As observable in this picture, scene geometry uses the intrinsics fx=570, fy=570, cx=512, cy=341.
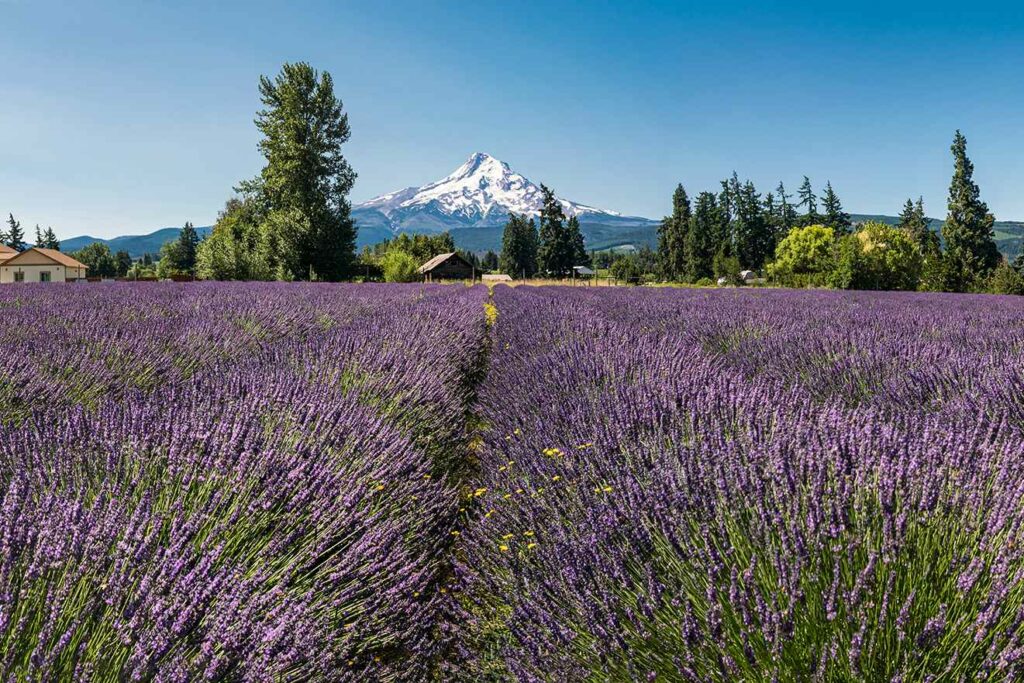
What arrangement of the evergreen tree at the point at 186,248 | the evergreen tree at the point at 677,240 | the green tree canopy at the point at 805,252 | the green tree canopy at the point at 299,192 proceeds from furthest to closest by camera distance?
the evergreen tree at the point at 186,248 < the evergreen tree at the point at 677,240 < the green tree canopy at the point at 805,252 < the green tree canopy at the point at 299,192

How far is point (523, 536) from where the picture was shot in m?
1.86

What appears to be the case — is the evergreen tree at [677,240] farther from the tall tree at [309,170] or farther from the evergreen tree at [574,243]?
the tall tree at [309,170]

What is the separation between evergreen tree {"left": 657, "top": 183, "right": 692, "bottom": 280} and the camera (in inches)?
2594

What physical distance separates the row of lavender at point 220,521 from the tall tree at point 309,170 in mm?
30932

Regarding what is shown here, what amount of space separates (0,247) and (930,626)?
7649 centimetres

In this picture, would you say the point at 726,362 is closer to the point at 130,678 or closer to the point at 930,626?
the point at 930,626

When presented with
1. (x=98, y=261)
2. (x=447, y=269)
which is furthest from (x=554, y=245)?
(x=98, y=261)

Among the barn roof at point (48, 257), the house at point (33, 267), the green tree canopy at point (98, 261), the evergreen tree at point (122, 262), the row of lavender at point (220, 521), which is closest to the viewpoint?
the row of lavender at point (220, 521)

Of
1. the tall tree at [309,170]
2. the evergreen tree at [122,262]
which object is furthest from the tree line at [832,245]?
the evergreen tree at [122,262]

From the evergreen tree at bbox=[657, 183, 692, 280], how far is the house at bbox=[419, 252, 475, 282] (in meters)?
23.3

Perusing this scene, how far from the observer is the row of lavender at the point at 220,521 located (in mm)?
999

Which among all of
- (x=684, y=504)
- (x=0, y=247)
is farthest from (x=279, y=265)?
(x=0, y=247)

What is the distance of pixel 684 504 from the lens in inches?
57.7

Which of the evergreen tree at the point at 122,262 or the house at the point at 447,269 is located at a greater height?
the evergreen tree at the point at 122,262
